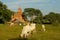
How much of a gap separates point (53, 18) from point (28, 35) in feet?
302

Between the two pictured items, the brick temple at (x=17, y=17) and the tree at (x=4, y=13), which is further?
the brick temple at (x=17, y=17)

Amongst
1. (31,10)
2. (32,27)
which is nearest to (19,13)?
(31,10)

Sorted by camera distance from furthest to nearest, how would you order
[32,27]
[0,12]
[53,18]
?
[53,18] < [0,12] < [32,27]

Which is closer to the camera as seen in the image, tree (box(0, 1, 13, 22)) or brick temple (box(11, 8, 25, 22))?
tree (box(0, 1, 13, 22))

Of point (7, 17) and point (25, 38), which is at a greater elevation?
point (25, 38)

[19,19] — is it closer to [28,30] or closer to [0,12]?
[0,12]

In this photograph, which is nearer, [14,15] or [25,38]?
[25,38]

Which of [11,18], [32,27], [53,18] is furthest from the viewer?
[53,18]

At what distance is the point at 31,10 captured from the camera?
112875mm

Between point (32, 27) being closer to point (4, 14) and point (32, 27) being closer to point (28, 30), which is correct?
point (28, 30)

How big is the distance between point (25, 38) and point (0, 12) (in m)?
75.2

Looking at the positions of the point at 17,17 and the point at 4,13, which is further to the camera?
the point at 17,17

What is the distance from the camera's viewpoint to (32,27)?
1554cm

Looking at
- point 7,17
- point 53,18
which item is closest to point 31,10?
point 53,18
